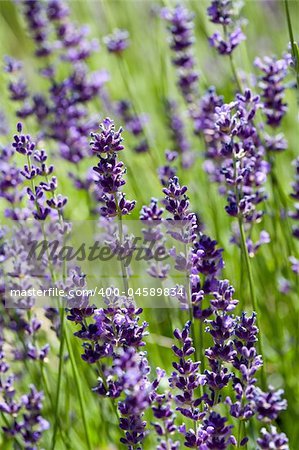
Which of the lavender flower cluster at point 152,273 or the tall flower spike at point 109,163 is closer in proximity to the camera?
the lavender flower cluster at point 152,273

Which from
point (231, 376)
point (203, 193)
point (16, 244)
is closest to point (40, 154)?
point (16, 244)

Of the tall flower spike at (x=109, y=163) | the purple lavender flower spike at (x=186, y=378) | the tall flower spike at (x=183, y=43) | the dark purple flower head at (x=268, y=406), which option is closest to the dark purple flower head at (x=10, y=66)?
the tall flower spike at (x=183, y=43)

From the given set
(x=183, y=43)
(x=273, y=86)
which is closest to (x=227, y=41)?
(x=273, y=86)

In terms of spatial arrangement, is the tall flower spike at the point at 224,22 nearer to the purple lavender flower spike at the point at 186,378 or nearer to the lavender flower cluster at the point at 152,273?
the lavender flower cluster at the point at 152,273

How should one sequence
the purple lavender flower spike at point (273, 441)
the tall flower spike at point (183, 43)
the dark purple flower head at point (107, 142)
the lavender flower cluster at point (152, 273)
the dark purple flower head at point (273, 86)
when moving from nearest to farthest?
1. the purple lavender flower spike at point (273, 441)
2. the lavender flower cluster at point (152, 273)
3. the dark purple flower head at point (107, 142)
4. the dark purple flower head at point (273, 86)
5. the tall flower spike at point (183, 43)

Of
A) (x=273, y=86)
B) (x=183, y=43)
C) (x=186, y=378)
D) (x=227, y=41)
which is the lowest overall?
(x=186, y=378)

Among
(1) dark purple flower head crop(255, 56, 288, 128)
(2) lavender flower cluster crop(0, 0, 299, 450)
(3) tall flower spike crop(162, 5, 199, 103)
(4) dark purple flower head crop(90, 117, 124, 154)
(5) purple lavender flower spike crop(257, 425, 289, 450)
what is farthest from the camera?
(3) tall flower spike crop(162, 5, 199, 103)

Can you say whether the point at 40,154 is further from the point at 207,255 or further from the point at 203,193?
the point at 203,193

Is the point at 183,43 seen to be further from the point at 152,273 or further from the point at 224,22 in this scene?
the point at 152,273

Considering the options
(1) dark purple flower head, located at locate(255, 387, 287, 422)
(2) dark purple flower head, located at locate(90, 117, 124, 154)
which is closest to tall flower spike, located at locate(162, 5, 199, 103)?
(2) dark purple flower head, located at locate(90, 117, 124, 154)

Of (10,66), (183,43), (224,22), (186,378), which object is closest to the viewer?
(186,378)

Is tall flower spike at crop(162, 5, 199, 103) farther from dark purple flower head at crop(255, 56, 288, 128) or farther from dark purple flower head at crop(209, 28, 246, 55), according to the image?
dark purple flower head at crop(255, 56, 288, 128)
